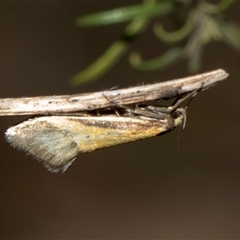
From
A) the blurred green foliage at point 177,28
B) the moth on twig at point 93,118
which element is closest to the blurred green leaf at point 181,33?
the blurred green foliage at point 177,28

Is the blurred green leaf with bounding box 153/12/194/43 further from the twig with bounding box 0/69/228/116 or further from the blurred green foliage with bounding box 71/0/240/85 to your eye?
the twig with bounding box 0/69/228/116

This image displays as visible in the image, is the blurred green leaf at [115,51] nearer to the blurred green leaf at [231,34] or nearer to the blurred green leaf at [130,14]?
the blurred green leaf at [130,14]

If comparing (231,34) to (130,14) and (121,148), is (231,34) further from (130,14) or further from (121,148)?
(121,148)

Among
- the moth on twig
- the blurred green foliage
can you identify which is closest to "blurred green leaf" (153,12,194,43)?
the blurred green foliage

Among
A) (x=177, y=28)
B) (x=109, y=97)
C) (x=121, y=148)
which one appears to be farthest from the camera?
(x=121, y=148)

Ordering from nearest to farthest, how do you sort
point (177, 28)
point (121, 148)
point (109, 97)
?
point (109, 97) → point (177, 28) → point (121, 148)

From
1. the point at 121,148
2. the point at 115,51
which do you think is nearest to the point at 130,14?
the point at 115,51
